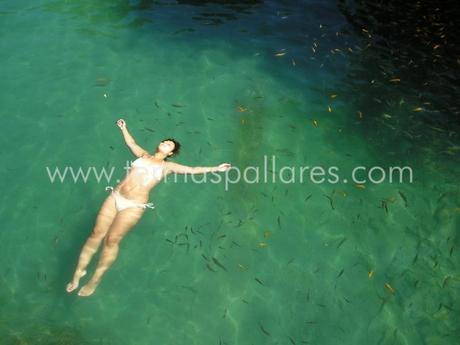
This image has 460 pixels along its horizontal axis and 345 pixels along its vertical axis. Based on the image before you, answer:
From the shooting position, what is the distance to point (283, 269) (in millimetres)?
7715

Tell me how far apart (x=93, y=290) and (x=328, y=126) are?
729cm

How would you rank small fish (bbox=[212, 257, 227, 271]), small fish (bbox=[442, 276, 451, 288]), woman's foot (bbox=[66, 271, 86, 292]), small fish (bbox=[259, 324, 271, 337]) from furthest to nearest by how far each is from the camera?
small fish (bbox=[212, 257, 227, 271]) → small fish (bbox=[442, 276, 451, 288]) → woman's foot (bbox=[66, 271, 86, 292]) → small fish (bbox=[259, 324, 271, 337])

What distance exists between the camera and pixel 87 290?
23.4ft

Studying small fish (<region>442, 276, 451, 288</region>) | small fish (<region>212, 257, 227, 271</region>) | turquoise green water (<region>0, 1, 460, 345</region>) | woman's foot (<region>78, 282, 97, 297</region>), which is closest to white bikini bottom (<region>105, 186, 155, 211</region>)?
turquoise green water (<region>0, 1, 460, 345</region>)

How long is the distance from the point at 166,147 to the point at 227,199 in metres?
2.17

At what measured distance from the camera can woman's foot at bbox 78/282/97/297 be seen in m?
7.13

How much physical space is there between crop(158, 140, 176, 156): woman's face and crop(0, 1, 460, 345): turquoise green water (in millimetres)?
1754

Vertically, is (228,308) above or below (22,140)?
below

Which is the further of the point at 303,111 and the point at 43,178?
the point at 303,111

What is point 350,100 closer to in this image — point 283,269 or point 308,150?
point 308,150

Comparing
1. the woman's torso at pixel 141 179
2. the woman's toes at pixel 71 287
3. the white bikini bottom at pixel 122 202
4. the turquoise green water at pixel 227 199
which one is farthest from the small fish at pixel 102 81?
the woman's toes at pixel 71 287

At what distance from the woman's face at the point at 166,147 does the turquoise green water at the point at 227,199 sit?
1754 millimetres

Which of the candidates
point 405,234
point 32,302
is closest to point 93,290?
point 32,302

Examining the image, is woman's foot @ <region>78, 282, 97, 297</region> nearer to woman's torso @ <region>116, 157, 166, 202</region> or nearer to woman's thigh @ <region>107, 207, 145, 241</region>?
woman's thigh @ <region>107, 207, 145, 241</region>
